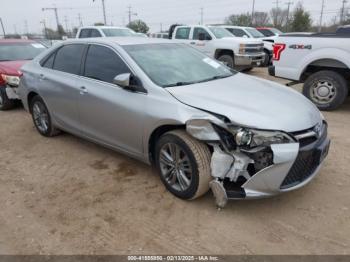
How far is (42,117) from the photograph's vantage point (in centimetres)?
546

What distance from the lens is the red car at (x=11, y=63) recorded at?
705 cm

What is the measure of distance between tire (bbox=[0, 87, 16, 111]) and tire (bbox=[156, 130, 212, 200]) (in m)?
5.42

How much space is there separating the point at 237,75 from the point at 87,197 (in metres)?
2.50

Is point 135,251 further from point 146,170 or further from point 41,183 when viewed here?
point 41,183

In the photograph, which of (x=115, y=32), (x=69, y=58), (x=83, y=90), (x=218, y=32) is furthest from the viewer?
(x=218, y=32)

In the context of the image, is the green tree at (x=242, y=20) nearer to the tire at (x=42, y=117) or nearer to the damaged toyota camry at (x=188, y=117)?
the tire at (x=42, y=117)

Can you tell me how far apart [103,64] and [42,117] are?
199cm

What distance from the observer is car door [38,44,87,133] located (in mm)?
4492

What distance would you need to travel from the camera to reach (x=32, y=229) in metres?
3.10

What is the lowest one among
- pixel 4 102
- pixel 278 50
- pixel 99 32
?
pixel 4 102

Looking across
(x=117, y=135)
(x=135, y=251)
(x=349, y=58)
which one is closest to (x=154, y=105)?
Result: (x=117, y=135)

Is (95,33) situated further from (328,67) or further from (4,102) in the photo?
(328,67)

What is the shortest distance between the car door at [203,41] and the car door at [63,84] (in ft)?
25.8

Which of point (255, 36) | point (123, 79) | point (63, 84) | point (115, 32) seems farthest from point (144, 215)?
point (255, 36)
